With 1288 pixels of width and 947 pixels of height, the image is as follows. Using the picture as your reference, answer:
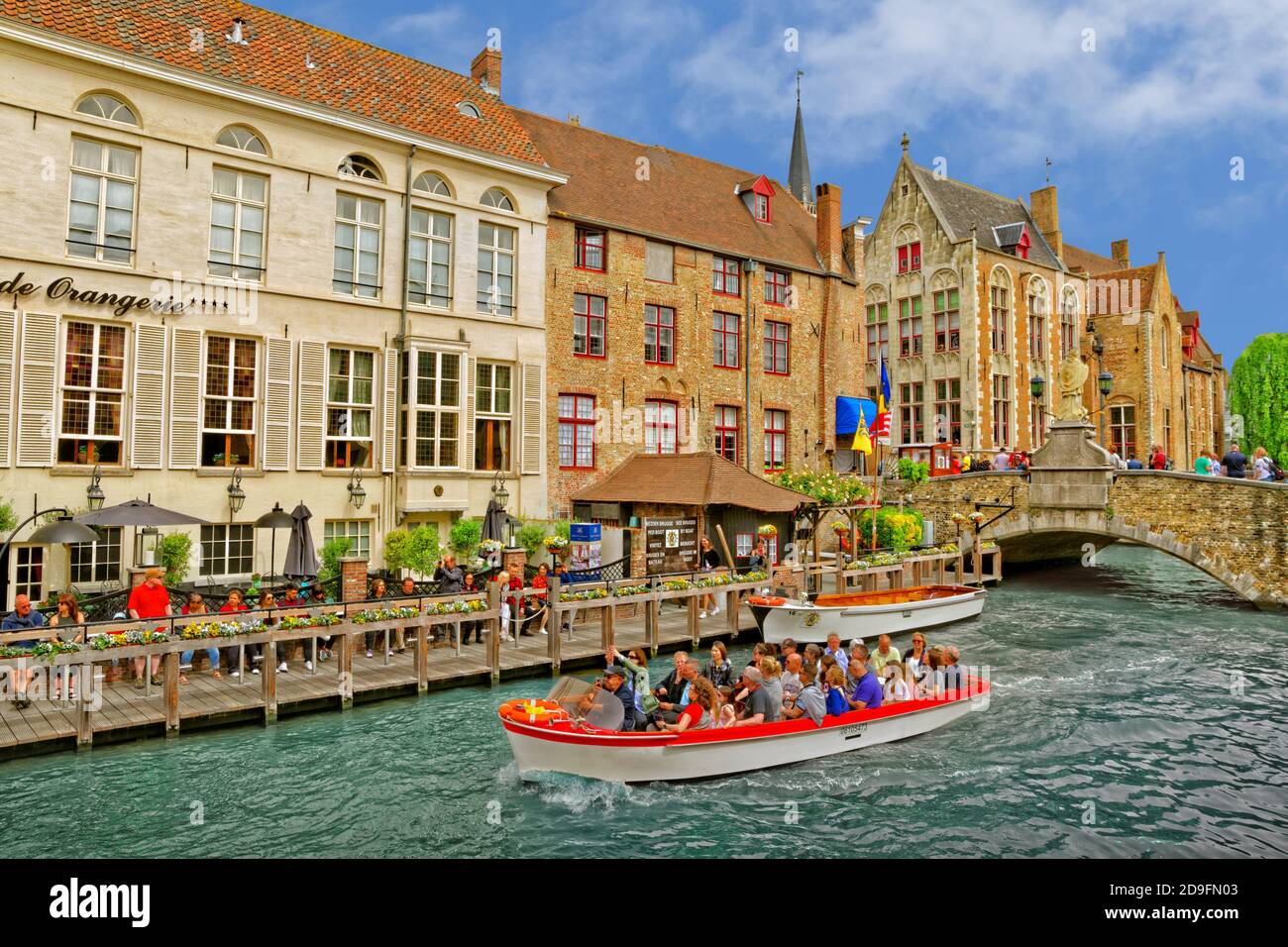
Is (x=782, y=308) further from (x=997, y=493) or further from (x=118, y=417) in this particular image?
(x=118, y=417)

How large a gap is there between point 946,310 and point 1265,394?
28.5 meters

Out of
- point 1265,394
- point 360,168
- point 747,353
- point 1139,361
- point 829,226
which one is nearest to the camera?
point 360,168

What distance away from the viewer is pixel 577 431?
87.9ft

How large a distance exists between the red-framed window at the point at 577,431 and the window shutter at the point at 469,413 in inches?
133

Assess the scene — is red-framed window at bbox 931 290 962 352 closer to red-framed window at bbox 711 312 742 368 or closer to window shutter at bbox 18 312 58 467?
red-framed window at bbox 711 312 742 368

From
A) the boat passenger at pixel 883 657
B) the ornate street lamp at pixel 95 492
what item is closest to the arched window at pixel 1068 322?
the boat passenger at pixel 883 657

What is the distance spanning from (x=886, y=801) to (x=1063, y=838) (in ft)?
6.88

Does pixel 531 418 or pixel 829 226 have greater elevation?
pixel 829 226

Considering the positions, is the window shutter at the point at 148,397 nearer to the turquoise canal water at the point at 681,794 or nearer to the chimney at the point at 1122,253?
the turquoise canal water at the point at 681,794

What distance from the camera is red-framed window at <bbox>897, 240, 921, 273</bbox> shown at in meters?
44.0

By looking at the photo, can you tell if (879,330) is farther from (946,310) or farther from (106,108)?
(106,108)

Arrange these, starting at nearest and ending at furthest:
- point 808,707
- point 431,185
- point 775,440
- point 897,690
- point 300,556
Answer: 1. point 808,707
2. point 897,690
3. point 300,556
4. point 431,185
5. point 775,440

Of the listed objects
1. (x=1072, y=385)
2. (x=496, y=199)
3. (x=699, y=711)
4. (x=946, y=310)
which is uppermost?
(x=946, y=310)

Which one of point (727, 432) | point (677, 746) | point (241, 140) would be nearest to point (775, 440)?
point (727, 432)
